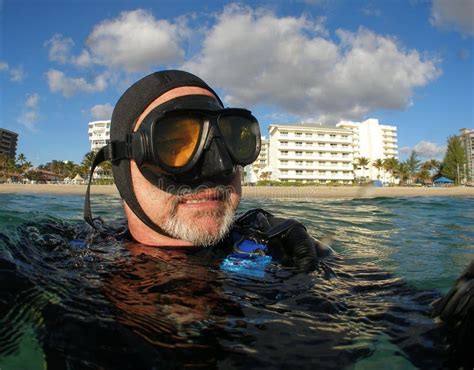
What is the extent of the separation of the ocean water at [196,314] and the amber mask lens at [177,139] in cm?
63

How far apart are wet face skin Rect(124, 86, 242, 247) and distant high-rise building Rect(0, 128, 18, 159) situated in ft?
337

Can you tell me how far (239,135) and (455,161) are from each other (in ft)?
255

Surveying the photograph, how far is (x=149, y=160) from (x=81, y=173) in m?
81.3

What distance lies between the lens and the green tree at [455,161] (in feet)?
219

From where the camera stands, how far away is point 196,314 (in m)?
1.39

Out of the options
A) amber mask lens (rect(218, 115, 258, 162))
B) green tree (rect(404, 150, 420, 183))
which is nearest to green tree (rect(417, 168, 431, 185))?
green tree (rect(404, 150, 420, 183))

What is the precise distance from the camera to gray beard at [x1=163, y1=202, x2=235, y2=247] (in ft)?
7.06

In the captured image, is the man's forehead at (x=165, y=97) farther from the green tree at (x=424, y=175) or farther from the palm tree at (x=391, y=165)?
the green tree at (x=424, y=175)

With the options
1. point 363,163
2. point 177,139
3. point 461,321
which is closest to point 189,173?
point 177,139

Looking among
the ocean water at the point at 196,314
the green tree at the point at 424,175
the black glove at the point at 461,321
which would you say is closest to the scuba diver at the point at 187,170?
the ocean water at the point at 196,314

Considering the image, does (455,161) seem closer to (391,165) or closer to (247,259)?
(391,165)

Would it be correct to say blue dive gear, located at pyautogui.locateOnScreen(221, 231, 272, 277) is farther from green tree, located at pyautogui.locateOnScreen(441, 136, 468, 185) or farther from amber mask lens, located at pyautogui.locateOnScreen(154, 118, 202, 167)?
green tree, located at pyautogui.locateOnScreen(441, 136, 468, 185)

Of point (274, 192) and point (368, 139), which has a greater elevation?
point (368, 139)

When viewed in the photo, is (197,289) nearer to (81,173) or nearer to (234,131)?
(234,131)
